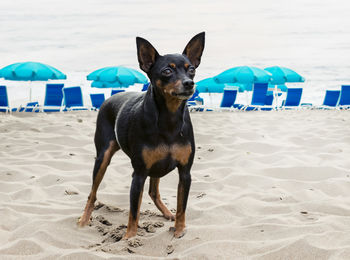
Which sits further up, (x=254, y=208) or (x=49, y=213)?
(x=254, y=208)

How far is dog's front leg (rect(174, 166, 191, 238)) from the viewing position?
2.97 meters

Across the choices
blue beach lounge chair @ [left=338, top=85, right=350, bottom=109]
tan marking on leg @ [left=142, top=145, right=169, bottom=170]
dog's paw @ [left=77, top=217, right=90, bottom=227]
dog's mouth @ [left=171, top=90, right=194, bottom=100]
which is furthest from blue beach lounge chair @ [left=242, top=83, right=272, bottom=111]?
dog's mouth @ [left=171, top=90, right=194, bottom=100]

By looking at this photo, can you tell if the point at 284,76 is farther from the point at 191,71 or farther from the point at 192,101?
the point at 191,71

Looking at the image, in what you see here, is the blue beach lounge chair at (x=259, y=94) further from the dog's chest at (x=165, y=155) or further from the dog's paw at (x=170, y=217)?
the dog's chest at (x=165, y=155)

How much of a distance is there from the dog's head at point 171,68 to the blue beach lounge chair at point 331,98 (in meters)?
15.5

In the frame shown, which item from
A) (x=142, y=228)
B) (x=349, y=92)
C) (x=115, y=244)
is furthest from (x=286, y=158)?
(x=349, y=92)

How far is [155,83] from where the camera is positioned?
275 cm

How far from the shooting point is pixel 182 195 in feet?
9.87

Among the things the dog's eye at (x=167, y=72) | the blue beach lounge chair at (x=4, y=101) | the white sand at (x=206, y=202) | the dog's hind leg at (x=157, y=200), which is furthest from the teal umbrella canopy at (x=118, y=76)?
the dog's eye at (x=167, y=72)

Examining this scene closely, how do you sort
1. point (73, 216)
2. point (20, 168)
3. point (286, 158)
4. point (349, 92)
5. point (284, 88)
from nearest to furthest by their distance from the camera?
point (73, 216) < point (20, 168) < point (286, 158) < point (349, 92) < point (284, 88)

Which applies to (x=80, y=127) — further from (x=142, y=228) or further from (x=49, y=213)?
(x=142, y=228)

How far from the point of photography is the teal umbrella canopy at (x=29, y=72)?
15.9 m

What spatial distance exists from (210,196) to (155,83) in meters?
1.73

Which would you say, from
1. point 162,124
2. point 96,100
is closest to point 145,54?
point 162,124
